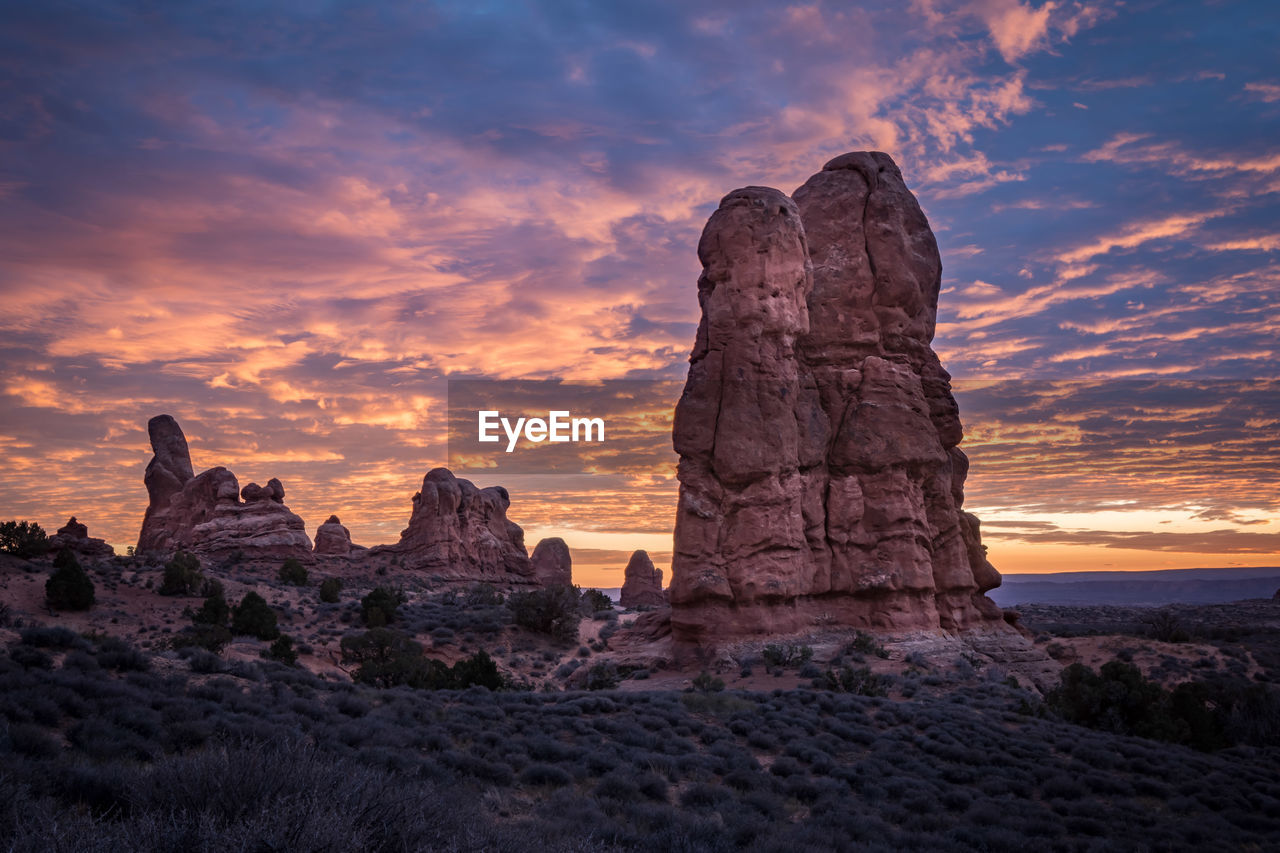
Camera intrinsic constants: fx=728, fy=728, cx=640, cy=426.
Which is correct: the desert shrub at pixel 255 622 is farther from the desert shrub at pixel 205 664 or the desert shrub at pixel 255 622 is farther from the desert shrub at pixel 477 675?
the desert shrub at pixel 205 664

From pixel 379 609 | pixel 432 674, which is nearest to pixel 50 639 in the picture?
pixel 432 674

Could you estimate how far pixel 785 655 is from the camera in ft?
89.0

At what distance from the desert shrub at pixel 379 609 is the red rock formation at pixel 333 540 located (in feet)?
89.9

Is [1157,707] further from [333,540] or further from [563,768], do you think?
[333,540]

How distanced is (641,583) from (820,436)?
118ft

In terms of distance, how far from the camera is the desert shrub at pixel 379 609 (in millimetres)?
33375

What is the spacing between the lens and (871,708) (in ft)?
60.5

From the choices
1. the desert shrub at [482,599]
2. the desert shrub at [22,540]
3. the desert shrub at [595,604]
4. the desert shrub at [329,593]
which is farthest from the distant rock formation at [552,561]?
the desert shrub at [22,540]

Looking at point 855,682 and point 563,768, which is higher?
point 563,768

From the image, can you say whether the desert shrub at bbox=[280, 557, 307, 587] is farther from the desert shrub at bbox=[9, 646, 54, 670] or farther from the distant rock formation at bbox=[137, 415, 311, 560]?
the desert shrub at bbox=[9, 646, 54, 670]

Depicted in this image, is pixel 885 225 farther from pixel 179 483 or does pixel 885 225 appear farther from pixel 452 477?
pixel 179 483

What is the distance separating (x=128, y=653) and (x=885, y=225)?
31.6 metres

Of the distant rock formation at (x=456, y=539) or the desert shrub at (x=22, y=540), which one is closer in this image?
the desert shrub at (x=22, y=540)

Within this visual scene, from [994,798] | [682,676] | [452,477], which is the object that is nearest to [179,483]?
[452,477]
